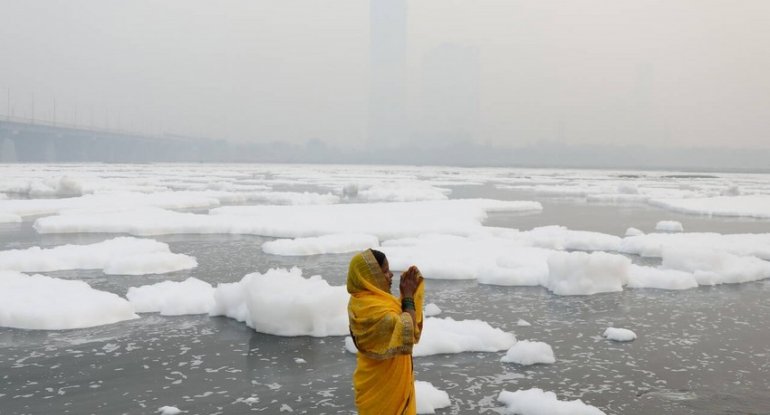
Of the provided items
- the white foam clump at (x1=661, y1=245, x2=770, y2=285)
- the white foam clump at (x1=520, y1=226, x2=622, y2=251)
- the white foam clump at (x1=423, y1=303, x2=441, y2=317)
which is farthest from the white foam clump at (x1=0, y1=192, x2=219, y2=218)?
the white foam clump at (x1=661, y1=245, x2=770, y2=285)

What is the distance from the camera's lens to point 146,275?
1034 cm

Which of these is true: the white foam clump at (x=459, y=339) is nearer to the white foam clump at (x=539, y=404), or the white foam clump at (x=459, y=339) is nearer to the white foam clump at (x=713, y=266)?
the white foam clump at (x=539, y=404)

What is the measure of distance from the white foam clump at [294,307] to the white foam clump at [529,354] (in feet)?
6.41

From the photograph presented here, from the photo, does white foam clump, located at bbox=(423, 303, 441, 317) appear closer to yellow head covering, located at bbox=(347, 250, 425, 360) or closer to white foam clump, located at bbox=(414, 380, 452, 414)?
white foam clump, located at bbox=(414, 380, 452, 414)

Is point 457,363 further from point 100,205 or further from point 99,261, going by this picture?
point 100,205

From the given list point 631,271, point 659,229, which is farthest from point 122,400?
point 659,229

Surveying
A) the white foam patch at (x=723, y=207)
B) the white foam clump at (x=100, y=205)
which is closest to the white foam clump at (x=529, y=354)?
the white foam clump at (x=100, y=205)

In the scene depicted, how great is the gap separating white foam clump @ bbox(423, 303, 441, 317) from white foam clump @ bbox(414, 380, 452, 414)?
2613 millimetres

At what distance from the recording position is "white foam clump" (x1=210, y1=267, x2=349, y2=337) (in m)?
7.41

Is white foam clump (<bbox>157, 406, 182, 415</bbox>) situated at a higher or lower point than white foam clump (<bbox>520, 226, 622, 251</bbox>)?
lower

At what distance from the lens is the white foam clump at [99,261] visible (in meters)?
10.5

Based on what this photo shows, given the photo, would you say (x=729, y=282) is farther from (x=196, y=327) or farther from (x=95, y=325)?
(x=95, y=325)

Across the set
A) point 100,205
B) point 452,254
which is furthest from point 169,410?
point 100,205

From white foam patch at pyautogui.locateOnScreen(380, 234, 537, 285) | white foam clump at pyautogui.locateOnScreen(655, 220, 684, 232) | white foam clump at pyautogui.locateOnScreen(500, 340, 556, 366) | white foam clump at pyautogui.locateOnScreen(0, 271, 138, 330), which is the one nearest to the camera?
white foam clump at pyautogui.locateOnScreen(500, 340, 556, 366)
